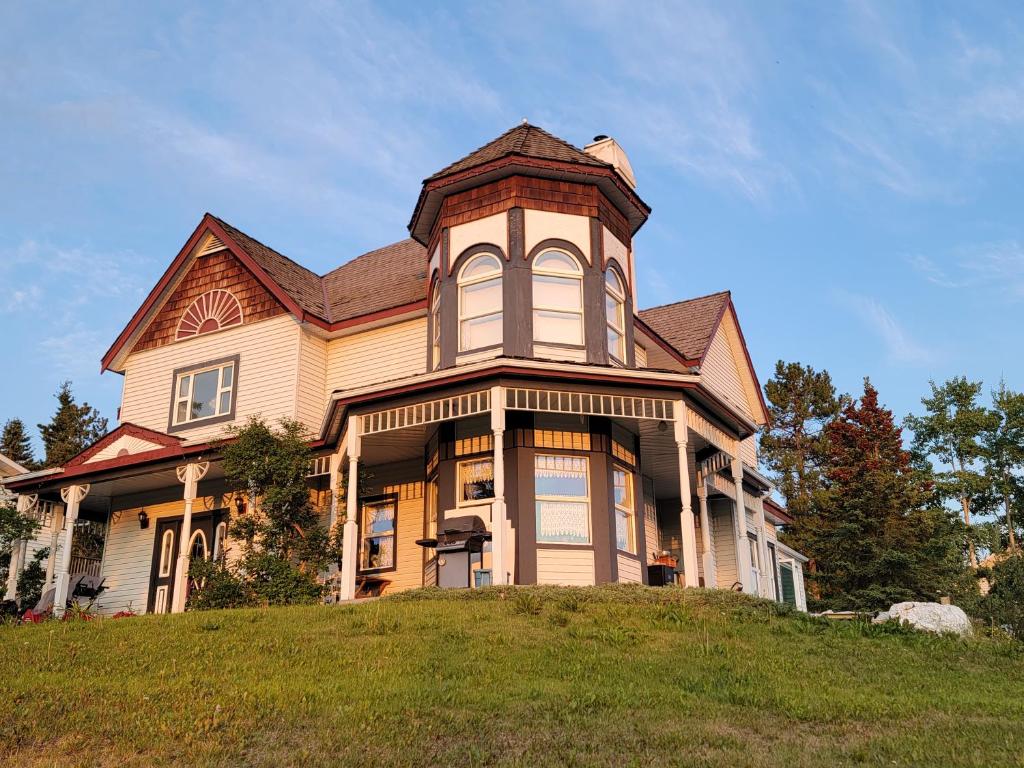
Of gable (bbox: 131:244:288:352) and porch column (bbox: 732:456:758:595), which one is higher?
gable (bbox: 131:244:288:352)

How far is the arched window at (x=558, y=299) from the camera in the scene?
18422 mm

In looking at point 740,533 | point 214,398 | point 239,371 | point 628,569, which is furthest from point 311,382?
point 740,533

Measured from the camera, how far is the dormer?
60.3 ft

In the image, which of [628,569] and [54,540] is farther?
[54,540]

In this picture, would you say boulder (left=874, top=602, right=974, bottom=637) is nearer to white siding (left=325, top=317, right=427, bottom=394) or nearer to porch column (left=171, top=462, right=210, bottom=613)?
white siding (left=325, top=317, right=427, bottom=394)

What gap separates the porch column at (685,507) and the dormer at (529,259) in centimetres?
219

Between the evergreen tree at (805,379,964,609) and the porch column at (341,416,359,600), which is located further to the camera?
the evergreen tree at (805,379,964,609)

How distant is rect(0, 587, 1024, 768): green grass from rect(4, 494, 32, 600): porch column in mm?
8698

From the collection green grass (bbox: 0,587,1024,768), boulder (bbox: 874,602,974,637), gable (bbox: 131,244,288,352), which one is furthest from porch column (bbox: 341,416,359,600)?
boulder (bbox: 874,602,974,637)

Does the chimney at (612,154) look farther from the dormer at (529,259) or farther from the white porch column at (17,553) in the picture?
the white porch column at (17,553)

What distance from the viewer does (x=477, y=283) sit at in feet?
62.1

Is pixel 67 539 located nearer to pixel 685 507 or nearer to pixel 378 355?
pixel 378 355

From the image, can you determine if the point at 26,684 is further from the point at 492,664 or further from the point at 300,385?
the point at 300,385

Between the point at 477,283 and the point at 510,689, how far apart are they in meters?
10.5
